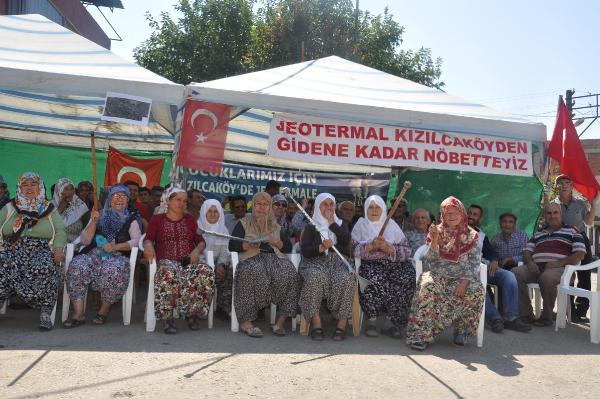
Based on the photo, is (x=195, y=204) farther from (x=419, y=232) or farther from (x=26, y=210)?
(x=419, y=232)

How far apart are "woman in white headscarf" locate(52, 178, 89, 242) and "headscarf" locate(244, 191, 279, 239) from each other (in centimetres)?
194

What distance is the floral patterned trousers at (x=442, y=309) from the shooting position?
4.61 metres

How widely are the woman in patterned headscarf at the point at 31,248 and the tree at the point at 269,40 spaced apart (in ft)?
39.9

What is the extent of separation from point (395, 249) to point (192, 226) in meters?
1.81

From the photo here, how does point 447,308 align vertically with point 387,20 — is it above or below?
below

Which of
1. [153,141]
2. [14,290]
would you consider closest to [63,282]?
[14,290]

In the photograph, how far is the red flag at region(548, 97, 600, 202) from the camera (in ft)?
20.0

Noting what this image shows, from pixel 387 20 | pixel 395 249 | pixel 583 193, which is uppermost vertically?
pixel 387 20

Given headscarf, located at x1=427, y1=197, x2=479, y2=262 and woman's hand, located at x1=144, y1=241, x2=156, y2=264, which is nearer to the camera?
headscarf, located at x1=427, y1=197, x2=479, y2=262

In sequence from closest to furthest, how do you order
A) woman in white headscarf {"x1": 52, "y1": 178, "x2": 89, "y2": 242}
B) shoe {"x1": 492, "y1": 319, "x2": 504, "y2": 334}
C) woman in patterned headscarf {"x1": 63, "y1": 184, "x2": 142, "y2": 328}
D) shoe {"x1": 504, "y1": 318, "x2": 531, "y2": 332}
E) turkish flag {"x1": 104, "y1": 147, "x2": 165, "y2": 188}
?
woman in patterned headscarf {"x1": 63, "y1": 184, "x2": 142, "y2": 328}, shoe {"x1": 492, "y1": 319, "x2": 504, "y2": 334}, shoe {"x1": 504, "y1": 318, "x2": 531, "y2": 332}, woman in white headscarf {"x1": 52, "y1": 178, "x2": 89, "y2": 242}, turkish flag {"x1": 104, "y1": 147, "x2": 165, "y2": 188}

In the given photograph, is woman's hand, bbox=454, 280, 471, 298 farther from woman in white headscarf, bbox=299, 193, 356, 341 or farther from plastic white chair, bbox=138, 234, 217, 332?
plastic white chair, bbox=138, 234, 217, 332

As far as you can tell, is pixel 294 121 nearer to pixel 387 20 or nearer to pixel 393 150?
pixel 393 150

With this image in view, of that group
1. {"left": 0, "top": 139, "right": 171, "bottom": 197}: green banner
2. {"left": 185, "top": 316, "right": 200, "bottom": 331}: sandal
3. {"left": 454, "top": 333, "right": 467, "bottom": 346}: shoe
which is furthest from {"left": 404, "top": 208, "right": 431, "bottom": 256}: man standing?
{"left": 0, "top": 139, "right": 171, "bottom": 197}: green banner

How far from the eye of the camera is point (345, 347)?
4.52 m
